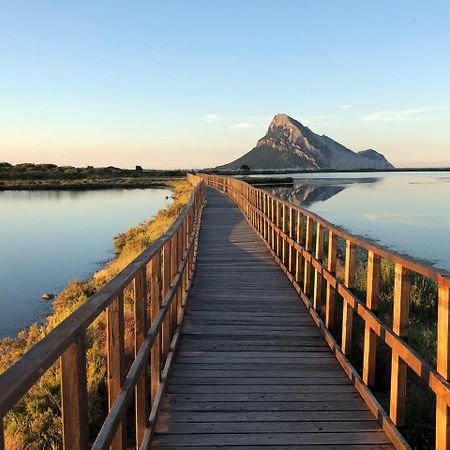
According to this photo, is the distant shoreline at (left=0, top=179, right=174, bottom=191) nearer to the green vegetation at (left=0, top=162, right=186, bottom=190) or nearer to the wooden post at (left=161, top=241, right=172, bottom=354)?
the green vegetation at (left=0, top=162, right=186, bottom=190)

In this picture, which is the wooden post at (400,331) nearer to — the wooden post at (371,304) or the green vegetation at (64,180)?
the wooden post at (371,304)

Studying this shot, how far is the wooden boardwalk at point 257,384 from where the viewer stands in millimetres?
3588

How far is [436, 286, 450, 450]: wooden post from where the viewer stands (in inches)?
110

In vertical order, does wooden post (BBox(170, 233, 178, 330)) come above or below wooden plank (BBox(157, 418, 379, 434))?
above

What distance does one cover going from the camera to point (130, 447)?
446 cm

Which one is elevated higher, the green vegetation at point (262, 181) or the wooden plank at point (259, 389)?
the green vegetation at point (262, 181)

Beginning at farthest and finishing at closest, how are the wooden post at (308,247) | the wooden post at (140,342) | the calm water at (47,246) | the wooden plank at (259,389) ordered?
the calm water at (47,246) < the wooden post at (308,247) < the wooden plank at (259,389) < the wooden post at (140,342)

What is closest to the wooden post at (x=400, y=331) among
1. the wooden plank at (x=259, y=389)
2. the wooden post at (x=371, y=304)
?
the wooden post at (x=371, y=304)

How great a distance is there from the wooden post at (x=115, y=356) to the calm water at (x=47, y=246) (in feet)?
29.2

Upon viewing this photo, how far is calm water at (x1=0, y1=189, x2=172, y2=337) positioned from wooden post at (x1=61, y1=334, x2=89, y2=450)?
9.65m

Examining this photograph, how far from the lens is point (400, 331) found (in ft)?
11.6

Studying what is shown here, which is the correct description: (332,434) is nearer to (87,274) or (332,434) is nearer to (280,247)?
(280,247)

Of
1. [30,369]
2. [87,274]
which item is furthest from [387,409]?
[87,274]

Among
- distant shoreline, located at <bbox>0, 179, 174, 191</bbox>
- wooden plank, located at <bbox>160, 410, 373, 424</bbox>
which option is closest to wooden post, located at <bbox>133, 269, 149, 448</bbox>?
wooden plank, located at <bbox>160, 410, 373, 424</bbox>
